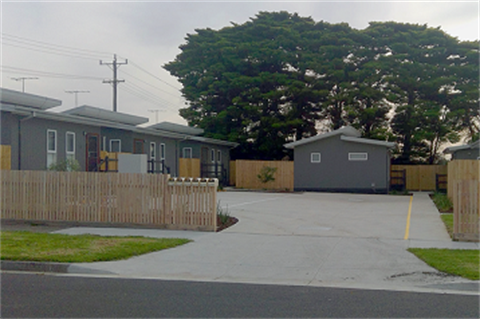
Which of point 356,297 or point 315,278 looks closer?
point 356,297

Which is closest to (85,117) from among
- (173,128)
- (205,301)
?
(173,128)

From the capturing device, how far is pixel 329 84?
4219 centimetres

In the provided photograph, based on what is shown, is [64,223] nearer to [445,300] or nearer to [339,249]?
[339,249]

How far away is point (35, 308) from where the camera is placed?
7.27m

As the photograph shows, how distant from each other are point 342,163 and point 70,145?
17.6 m

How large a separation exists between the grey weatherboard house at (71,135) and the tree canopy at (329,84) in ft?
34.8

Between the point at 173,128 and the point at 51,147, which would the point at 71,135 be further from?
the point at 173,128

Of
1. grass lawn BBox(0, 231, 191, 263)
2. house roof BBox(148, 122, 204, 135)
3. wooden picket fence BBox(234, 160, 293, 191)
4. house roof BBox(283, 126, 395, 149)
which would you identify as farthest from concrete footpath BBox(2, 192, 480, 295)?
wooden picket fence BBox(234, 160, 293, 191)

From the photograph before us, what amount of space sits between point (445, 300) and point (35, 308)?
5.85m

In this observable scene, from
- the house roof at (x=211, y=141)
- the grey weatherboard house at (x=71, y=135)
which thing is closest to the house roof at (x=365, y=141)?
the house roof at (x=211, y=141)

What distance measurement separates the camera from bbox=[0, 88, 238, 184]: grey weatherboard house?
20078 millimetres

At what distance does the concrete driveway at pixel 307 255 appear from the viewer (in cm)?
931

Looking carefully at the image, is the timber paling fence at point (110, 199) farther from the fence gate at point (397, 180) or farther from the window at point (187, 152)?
the fence gate at point (397, 180)

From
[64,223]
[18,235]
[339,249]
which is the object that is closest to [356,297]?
[339,249]
